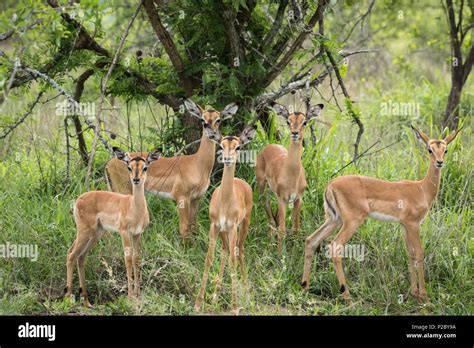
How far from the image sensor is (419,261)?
8391 mm

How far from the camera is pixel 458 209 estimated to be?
10.3 metres

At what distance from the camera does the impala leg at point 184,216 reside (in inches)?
360

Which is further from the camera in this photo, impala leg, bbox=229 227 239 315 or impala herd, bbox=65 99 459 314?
impala herd, bbox=65 99 459 314

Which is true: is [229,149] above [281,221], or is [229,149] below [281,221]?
above

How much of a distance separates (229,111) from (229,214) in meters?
1.50

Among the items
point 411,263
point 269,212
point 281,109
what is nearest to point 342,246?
point 411,263

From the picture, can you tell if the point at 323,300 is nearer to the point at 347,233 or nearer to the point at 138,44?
the point at 347,233

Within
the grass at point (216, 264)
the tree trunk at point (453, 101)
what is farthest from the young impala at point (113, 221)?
the tree trunk at point (453, 101)

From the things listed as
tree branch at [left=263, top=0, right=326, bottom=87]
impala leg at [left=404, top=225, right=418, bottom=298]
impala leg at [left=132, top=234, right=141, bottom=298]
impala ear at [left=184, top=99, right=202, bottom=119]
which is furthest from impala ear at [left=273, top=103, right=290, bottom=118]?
impala leg at [left=132, top=234, right=141, bottom=298]

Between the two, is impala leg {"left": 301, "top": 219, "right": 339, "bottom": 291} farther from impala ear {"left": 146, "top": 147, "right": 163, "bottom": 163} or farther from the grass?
impala ear {"left": 146, "top": 147, "right": 163, "bottom": 163}

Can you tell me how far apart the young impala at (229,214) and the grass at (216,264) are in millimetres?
190

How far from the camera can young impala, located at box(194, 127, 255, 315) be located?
8.01 m

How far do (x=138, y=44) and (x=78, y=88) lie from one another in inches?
155

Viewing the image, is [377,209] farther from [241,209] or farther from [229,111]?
[229,111]
